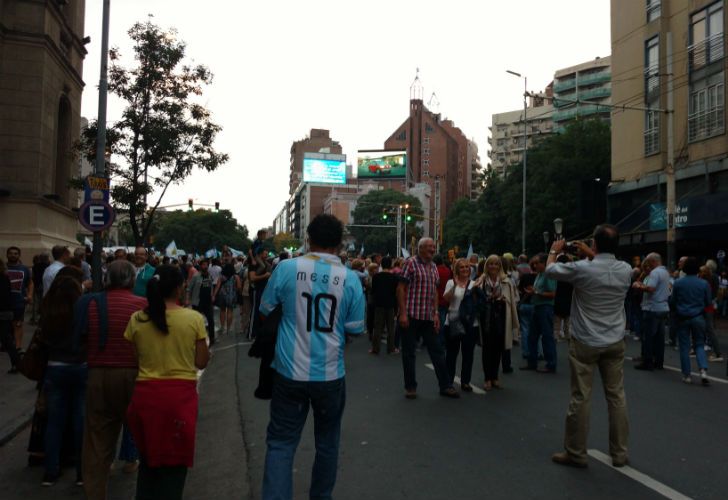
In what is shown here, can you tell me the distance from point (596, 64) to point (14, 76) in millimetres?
92287

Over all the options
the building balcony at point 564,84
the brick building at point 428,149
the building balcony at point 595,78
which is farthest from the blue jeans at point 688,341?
the brick building at point 428,149

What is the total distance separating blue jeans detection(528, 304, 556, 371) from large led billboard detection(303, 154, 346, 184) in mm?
114116

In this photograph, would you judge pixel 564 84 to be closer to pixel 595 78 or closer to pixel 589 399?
pixel 595 78

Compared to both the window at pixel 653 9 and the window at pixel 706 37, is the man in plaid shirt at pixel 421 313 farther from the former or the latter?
the window at pixel 653 9

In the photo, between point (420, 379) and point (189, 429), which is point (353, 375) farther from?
point (189, 429)

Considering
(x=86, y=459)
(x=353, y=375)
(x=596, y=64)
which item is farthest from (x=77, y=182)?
(x=596, y=64)

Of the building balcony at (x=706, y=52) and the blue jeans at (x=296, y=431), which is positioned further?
the building balcony at (x=706, y=52)

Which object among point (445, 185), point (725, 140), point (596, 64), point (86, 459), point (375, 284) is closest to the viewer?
point (86, 459)

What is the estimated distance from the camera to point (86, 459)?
14.6 feet

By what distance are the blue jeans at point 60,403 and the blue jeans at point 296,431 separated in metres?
2.02

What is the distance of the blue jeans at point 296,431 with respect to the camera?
3809 millimetres

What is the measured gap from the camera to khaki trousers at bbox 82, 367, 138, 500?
439 centimetres

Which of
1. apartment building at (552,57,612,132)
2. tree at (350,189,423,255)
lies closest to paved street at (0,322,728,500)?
tree at (350,189,423,255)

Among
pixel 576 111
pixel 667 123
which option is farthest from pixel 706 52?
pixel 576 111
